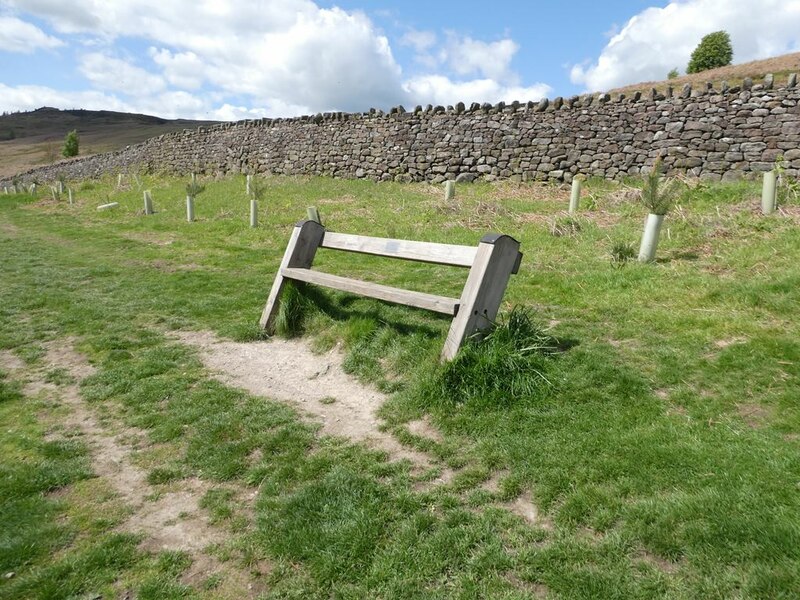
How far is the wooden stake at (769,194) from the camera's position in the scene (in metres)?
8.71

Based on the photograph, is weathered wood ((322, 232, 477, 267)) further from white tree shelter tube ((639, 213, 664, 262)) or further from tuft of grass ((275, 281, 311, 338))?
white tree shelter tube ((639, 213, 664, 262))

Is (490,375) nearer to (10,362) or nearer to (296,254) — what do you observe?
(296,254)

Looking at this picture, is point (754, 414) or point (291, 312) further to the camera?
point (291, 312)

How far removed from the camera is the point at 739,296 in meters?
5.61

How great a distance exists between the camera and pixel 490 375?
3957mm

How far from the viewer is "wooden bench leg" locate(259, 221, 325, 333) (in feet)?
18.7

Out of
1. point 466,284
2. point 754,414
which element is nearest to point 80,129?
point 466,284

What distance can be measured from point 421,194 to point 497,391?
12842mm

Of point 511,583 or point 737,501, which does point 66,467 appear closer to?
point 511,583

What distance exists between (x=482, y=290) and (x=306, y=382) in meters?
1.75

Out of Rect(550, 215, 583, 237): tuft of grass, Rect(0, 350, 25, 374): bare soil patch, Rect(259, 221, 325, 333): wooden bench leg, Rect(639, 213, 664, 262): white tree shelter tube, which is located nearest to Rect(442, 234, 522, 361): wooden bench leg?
Rect(259, 221, 325, 333): wooden bench leg

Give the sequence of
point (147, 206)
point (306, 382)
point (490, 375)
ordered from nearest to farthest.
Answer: point (490, 375)
point (306, 382)
point (147, 206)

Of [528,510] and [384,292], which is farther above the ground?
[384,292]

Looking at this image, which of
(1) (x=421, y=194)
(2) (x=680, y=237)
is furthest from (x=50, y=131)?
(2) (x=680, y=237)
